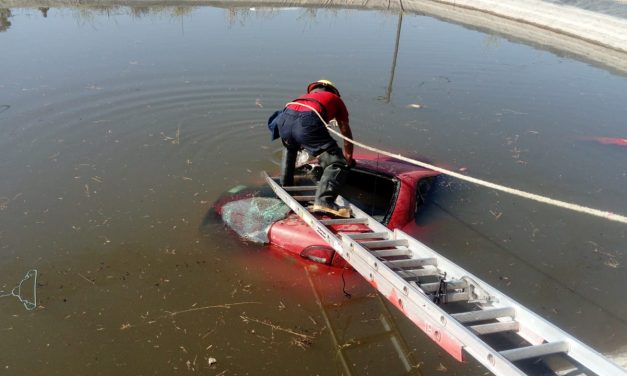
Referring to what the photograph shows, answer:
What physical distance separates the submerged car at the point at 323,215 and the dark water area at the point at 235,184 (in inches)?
8.3

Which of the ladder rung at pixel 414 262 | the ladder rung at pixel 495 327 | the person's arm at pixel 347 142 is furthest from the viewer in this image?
the person's arm at pixel 347 142

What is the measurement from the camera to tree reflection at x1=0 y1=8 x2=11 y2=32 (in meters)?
14.8

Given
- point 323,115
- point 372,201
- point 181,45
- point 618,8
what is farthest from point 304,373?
point 618,8

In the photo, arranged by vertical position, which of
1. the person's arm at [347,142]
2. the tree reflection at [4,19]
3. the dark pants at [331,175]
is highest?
the tree reflection at [4,19]

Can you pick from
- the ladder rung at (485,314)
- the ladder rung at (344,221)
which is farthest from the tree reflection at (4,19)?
the ladder rung at (485,314)

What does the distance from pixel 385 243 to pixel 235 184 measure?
341 centimetres

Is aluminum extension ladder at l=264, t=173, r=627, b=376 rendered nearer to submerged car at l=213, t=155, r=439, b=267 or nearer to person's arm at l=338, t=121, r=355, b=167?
submerged car at l=213, t=155, r=439, b=267

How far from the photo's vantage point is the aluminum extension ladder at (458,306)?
325cm

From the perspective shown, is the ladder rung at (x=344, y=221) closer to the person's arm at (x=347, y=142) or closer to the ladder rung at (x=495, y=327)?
the person's arm at (x=347, y=142)

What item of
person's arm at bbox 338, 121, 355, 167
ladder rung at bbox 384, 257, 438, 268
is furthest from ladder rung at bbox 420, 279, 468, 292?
person's arm at bbox 338, 121, 355, 167

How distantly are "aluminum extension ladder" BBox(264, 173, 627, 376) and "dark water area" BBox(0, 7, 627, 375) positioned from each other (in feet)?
2.48

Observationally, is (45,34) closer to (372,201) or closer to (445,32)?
(372,201)

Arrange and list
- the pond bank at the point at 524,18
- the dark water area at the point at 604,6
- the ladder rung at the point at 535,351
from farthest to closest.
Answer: the dark water area at the point at 604,6 < the pond bank at the point at 524,18 < the ladder rung at the point at 535,351

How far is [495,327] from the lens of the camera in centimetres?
362
